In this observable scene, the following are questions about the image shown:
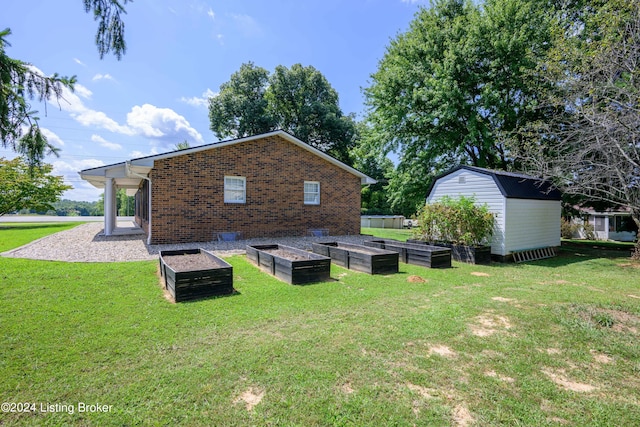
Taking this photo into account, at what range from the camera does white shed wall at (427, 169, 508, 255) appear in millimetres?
10023

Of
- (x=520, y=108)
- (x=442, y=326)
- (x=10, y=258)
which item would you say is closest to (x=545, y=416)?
(x=442, y=326)

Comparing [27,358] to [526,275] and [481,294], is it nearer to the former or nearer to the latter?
[481,294]

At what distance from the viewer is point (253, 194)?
12.8 metres

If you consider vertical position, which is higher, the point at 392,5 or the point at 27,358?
the point at 392,5

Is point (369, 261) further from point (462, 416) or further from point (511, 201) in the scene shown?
point (511, 201)

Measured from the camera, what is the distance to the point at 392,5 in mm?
14609

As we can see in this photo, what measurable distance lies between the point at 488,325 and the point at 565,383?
1.37m

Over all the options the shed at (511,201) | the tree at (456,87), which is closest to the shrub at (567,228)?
the tree at (456,87)

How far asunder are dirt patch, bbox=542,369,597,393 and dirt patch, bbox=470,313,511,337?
0.88 metres

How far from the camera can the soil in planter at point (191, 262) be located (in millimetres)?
6214

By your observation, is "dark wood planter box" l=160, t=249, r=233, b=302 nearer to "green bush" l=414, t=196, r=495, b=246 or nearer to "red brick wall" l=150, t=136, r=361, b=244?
"red brick wall" l=150, t=136, r=361, b=244

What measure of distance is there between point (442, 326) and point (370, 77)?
18.8 m

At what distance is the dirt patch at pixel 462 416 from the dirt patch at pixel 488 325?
171 centimetres

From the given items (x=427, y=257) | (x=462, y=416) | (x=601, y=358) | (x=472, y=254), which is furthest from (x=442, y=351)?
(x=472, y=254)
